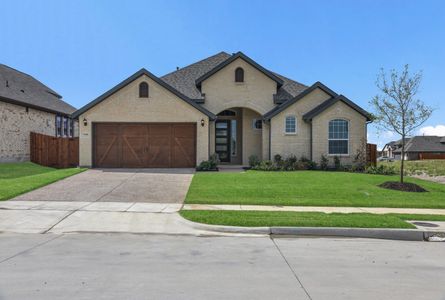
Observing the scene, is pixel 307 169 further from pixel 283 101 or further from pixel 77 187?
pixel 77 187

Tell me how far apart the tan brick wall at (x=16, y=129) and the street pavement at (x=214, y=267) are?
1797 cm

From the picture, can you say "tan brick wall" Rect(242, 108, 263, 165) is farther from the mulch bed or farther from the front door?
the mulch bed

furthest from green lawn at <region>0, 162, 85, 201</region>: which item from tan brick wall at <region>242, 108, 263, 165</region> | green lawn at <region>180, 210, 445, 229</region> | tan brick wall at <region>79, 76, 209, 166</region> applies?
tan brick wall at <region>242, 108, 263, 165</region>

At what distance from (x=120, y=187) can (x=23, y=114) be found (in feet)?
50.0

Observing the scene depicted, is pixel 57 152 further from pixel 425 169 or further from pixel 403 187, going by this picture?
pixel 425 169

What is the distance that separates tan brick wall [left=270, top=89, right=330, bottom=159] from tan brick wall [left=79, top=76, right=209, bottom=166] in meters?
4.00

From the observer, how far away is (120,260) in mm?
6430

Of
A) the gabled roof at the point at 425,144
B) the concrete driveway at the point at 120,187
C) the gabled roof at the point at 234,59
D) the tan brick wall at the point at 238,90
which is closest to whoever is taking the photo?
the concrete driveway at the point at 120,187

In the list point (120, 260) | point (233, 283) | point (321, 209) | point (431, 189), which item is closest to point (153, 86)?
point (321, 209)

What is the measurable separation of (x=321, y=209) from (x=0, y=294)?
357 inches

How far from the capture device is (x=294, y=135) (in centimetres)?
2194

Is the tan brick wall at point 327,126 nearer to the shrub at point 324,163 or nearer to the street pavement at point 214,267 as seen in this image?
the shrub at point 324,163

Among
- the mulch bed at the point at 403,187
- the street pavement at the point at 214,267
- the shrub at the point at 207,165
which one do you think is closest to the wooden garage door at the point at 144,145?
the shrub at the point at 207,165

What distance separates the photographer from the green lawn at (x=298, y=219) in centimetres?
929
